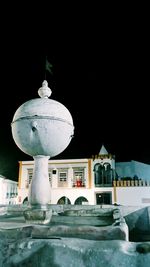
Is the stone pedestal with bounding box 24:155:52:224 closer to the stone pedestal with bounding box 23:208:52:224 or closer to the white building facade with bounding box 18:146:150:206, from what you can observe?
the stone pedestal with bounding box 23:208:52:224

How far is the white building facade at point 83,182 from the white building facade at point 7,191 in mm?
2692

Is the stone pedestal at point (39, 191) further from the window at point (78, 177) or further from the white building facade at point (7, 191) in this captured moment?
the white building facade at point (7, 191)

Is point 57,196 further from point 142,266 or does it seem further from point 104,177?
point 142,266

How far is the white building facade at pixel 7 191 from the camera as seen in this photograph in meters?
30.0

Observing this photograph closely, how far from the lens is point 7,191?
31703mm

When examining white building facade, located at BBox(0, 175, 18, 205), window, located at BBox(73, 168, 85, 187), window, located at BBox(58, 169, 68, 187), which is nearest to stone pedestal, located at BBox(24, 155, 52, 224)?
window, located at BBox(73, 168, 85, 187)

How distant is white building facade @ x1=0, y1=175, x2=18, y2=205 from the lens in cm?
2997

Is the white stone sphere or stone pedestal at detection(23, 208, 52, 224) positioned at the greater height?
the white stone sphere

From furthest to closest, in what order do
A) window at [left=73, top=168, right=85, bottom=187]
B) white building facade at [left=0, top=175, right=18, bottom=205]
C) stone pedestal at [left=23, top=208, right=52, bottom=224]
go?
white building facade at [left=0, top=175, right=18, bottom=205] < window at [left=73, top=168, right=85, bottom=187] < stone pedestal at [left=23, top=208, right=52, bottom=224]

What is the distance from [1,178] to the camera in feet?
98.3

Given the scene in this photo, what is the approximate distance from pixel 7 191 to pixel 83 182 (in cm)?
1080

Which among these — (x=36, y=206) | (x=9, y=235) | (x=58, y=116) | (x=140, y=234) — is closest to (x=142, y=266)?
(x=9, y=235)

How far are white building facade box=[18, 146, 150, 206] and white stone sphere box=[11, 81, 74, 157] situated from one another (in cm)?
2353

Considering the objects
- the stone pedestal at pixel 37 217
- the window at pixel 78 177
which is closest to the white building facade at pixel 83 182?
the window at pixel 78 177
